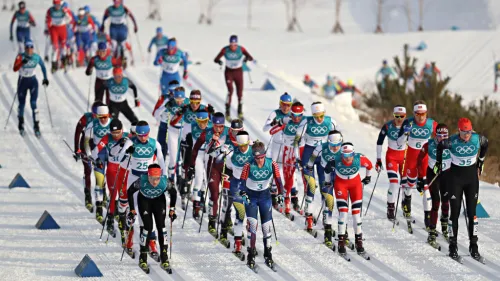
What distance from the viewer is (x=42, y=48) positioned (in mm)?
40250

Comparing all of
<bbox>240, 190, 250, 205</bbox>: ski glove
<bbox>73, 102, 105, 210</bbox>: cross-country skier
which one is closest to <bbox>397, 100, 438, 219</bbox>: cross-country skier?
<bbox>240, 190, 250, 205</bbox>: ski glove

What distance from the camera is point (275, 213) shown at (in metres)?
18.5

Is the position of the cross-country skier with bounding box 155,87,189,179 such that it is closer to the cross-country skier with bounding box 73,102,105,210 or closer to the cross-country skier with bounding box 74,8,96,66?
the cross-country skier with bounding box 73,102,105,210

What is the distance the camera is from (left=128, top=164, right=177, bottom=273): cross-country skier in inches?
579

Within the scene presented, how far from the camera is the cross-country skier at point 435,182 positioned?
15.8 metres

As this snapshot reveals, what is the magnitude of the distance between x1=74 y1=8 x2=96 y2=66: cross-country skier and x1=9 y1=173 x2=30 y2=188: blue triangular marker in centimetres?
961

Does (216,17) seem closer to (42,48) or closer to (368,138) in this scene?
(42,48)

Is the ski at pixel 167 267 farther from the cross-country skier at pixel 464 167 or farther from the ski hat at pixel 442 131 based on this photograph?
the ski hat at pixel 442 131

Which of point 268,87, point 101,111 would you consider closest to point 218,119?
point 101,111

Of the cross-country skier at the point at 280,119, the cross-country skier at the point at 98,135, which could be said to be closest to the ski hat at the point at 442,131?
the cross-country skier at the point at 280,119

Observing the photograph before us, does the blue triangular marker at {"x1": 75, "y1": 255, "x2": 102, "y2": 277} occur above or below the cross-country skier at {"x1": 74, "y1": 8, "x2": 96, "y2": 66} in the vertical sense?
below

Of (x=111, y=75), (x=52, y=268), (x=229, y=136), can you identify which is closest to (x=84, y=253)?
(x=52, y=268)

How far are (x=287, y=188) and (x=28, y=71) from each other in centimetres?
784

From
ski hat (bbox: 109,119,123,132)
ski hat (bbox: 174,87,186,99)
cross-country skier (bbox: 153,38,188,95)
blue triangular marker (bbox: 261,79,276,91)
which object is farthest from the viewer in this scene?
blue triangular marker (bbox: 261,79,276,91)
